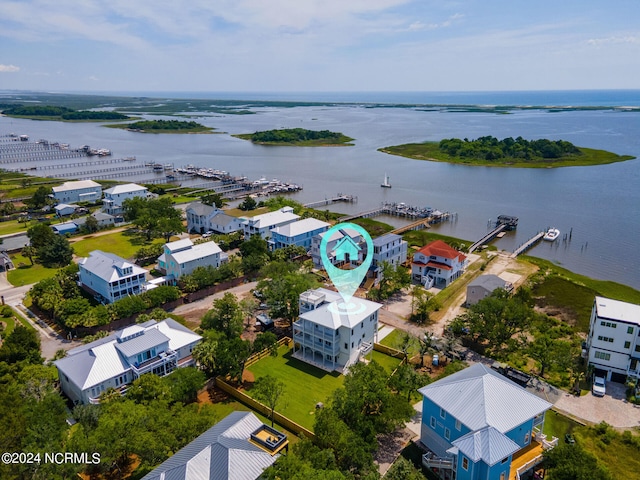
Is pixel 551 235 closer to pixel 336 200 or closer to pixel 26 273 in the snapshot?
pixel 336 200

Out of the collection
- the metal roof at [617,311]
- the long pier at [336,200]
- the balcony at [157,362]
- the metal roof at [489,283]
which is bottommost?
the long pier at [336,200]

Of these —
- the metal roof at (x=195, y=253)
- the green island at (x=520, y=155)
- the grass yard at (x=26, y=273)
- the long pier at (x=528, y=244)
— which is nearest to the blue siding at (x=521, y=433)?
the metal roof at (x=195, y=253)

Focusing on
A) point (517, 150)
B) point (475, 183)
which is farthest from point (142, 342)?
point (517, 150)

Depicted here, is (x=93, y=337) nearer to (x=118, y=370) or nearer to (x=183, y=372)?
(x=118, y=370)

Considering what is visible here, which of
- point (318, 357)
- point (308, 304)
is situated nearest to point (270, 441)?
point (318, 357)

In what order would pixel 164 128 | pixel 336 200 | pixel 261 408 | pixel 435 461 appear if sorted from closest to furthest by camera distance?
pixel 435 461 → pixel 261 408 → pixel 336 200 → pixel 164 128

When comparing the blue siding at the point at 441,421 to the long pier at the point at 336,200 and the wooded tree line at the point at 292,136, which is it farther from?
the wooded tree line at the point at 292,136
